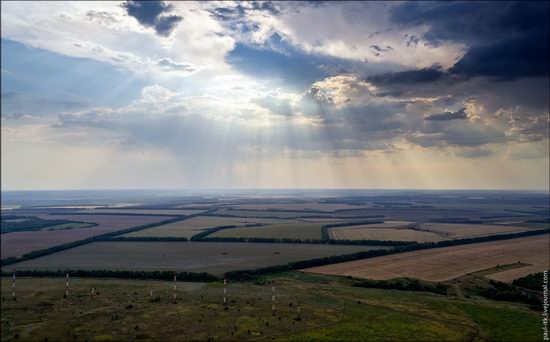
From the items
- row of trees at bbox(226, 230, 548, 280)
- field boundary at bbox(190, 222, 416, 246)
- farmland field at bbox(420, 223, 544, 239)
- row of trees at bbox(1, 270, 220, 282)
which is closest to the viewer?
row of trees at bbox(1, 270, 220, 282)

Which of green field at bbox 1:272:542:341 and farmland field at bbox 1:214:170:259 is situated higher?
farmland field at bbox 1:214:170:259

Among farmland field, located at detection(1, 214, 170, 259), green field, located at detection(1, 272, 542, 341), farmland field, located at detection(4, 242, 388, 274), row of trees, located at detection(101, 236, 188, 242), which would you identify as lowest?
green field, located at detection(1, 272, 542, 341)

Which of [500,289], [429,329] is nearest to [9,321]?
[429,329]

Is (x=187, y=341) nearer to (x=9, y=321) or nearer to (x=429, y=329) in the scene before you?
(x=9, y=321)

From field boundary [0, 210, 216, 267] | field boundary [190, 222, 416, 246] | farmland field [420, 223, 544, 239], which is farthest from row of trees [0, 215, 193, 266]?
farmland field [420, 223, 544, 239]

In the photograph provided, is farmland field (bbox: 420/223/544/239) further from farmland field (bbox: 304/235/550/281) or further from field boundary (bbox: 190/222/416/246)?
field boundary (bbox: 190/222/416/246)

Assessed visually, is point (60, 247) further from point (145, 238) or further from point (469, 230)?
point (469, 230)
